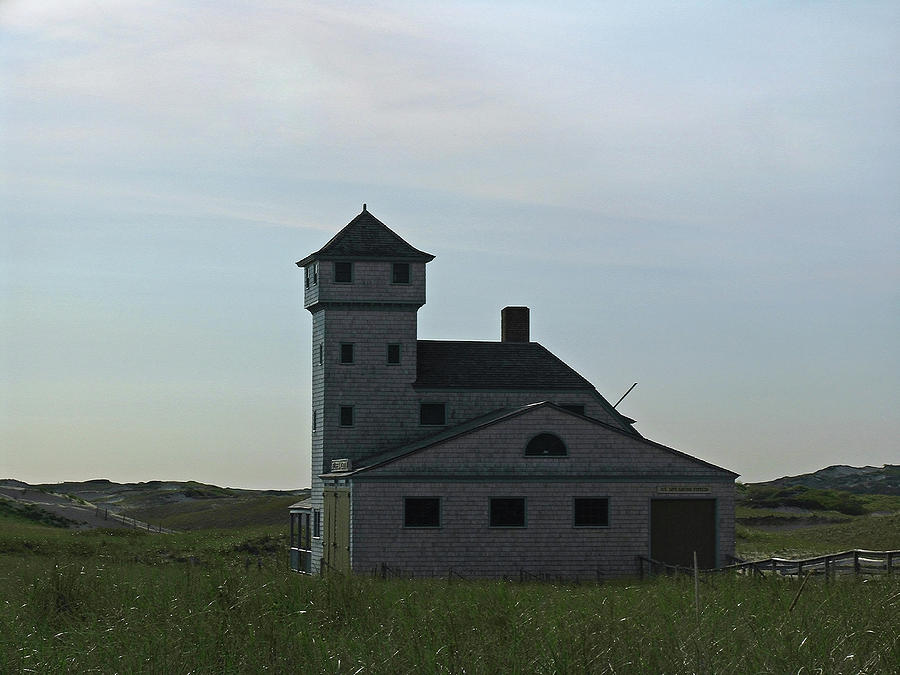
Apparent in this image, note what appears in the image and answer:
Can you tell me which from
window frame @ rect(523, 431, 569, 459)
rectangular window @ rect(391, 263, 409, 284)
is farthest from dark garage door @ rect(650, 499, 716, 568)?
rectangular window @ rect(391, 263, 409, 284)

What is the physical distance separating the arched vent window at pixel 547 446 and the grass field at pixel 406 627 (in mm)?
18699

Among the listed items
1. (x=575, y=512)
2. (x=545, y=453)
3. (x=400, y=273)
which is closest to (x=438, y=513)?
(x=545, y=453)

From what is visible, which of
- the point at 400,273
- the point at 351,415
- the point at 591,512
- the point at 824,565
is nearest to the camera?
the point at 824,565

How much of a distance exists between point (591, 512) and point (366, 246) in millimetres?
13040

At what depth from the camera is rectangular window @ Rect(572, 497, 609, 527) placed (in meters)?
42.6

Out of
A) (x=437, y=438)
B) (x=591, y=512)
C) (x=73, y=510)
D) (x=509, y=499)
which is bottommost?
(x=73, y=510)

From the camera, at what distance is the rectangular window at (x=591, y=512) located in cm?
4259

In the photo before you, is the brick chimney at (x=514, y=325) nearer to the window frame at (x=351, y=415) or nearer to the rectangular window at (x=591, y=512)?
the window frame at (x=351, y=415)

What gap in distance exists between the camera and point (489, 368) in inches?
1957

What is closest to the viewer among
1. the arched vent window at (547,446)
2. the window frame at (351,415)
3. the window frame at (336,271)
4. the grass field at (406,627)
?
the grass field at (406,627)

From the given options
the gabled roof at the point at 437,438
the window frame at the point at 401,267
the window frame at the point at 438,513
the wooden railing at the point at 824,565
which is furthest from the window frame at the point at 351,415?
the wooden railing at the point at 824,565

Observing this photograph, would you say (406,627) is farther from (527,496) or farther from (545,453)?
(545,453)

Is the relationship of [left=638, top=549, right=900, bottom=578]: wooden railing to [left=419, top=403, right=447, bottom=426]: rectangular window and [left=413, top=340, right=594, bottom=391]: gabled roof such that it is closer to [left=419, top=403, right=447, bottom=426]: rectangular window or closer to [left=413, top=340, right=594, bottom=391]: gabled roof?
[left=413, top=340, right=594, bottom=391]: gabled roof

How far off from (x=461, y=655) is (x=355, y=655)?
4.94ft
